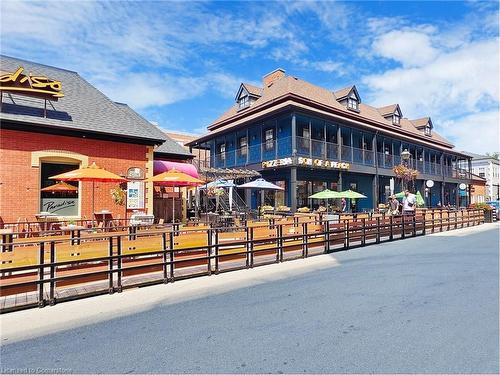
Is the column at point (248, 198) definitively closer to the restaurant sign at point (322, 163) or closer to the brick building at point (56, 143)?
the restaurant sign at point (322, 163)

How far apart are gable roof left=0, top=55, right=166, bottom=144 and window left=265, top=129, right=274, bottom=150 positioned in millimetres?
9250

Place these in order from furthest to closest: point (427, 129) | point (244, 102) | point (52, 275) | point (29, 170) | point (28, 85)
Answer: point (427, 129)
point (244, 102)
point (28, 85)
point (29, 170)
point (52, 275)

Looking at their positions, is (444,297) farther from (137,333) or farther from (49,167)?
(49,167)

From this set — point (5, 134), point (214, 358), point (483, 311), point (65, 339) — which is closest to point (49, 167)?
point (5, 134)

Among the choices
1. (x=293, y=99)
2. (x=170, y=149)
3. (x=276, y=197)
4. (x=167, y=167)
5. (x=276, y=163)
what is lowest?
(x=276, y=197)

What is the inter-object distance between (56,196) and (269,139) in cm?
1440

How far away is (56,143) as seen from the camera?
11.4m

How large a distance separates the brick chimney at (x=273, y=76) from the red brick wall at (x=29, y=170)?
18.9 m

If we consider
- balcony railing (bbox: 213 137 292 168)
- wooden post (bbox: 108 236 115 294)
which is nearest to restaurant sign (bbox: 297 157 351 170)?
balcony railing (bbox: 213 137 292 168)

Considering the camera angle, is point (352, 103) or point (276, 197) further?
point (352, 103)

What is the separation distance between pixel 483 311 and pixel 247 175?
17.2 m

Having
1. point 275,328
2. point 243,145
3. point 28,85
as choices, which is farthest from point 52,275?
point 243,145

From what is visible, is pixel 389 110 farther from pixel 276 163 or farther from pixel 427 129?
pixel 276 163

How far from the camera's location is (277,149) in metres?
20.6
